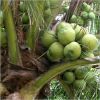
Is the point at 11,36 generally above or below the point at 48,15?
below

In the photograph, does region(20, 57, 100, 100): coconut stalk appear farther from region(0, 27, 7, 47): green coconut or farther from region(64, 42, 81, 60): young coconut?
region(0, 27, 7, 47): green coconut

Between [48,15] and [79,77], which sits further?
[79,77]

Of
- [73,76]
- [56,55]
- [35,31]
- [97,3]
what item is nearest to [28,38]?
[35,31]

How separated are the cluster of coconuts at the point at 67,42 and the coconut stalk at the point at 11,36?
8.9 inches

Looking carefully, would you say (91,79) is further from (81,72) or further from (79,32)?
(79,32)

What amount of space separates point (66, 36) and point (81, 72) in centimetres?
46

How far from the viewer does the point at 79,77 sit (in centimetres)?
260

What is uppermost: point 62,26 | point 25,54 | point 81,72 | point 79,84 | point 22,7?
point 22,7

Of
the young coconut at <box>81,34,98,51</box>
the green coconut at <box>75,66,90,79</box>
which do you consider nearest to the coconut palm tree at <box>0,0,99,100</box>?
the young coconut at <box>81,34,98,51</box>

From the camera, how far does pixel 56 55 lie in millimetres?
2307

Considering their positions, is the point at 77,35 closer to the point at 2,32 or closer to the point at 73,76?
the point at 73,76

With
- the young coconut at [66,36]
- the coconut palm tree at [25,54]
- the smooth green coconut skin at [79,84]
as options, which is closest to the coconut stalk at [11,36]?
the coconut palm tree at [25,54]

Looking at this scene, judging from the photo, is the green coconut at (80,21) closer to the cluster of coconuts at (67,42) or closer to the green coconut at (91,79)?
the cluster of coconuts at (67,42)

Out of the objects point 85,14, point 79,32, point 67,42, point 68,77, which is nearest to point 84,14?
point 85,14
